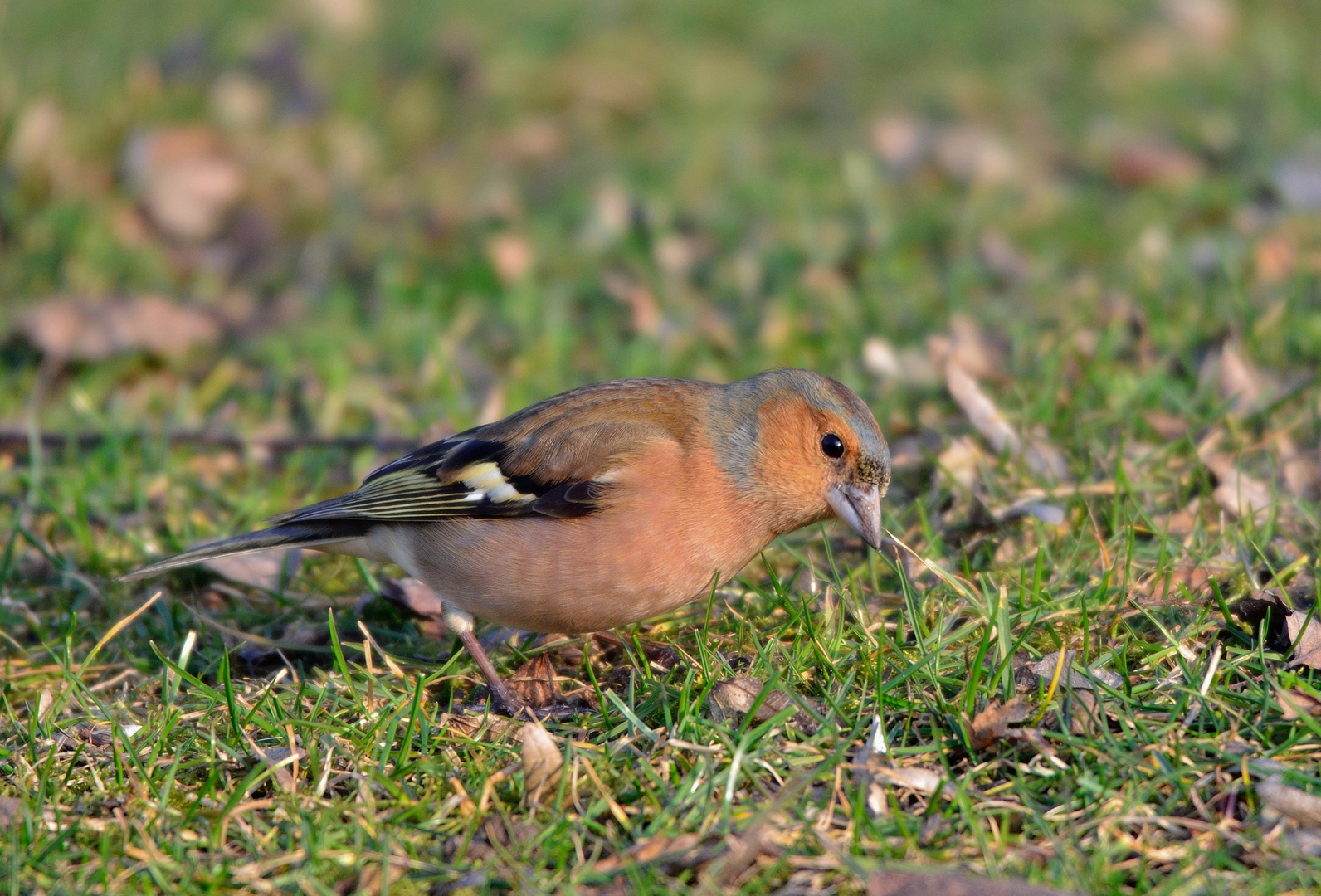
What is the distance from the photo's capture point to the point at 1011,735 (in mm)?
3307

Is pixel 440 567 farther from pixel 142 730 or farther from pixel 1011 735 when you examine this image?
pixel 1011 735

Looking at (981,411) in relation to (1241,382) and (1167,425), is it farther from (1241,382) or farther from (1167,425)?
(1241,382)

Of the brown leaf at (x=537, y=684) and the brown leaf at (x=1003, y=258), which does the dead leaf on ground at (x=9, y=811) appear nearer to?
the brown leaf at (x=537, y=684)

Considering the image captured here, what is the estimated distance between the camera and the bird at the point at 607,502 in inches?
156

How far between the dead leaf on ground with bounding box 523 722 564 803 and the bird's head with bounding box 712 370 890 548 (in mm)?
1148

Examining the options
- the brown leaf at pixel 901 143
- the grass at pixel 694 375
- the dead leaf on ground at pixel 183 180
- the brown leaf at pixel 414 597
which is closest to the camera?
the grass at pixel 694 375

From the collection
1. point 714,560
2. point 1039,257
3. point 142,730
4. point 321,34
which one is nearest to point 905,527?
point 714,560

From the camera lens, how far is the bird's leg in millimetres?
3846

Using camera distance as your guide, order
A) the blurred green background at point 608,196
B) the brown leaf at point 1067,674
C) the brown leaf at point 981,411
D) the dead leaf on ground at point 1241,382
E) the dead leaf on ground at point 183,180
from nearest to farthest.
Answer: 1. the brown leaf at point 1067,674
2. the brown leaf at point 981,411
3. the dead leaf on ground at point 1241,382
4. the blurred green background at point 608,196
5. the dead leaf on ground at point 183,180

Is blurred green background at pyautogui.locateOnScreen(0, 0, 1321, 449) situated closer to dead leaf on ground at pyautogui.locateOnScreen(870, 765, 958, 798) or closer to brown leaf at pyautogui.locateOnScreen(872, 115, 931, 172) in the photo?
brown leaf at pyautogui.locateOnScreen(872, 115, 931, 172)

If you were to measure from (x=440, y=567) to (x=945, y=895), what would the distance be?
199 centimetres

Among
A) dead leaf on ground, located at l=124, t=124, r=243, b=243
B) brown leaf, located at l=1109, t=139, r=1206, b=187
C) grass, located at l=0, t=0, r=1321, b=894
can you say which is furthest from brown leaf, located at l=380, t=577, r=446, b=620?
brown leaf, located at l=1109, t=139, r=1206, b=187

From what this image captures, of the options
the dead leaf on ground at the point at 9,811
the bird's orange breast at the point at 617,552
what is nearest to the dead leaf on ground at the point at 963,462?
the bird's orange breast at the point at 617,552

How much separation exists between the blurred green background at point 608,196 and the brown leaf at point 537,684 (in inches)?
80.0
